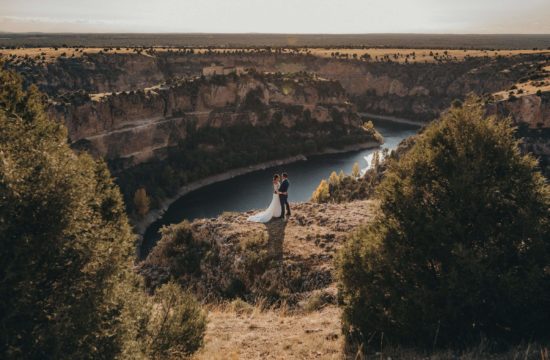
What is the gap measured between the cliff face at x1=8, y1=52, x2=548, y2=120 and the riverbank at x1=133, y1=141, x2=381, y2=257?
114 feet

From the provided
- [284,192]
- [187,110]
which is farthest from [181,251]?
[187,110]

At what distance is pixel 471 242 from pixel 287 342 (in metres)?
4.28

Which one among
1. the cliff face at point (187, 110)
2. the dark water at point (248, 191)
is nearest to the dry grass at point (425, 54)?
the cliff face at point (187, 110)

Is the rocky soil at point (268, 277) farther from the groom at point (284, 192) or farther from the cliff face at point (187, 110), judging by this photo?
the cliff face at point (187, 110)

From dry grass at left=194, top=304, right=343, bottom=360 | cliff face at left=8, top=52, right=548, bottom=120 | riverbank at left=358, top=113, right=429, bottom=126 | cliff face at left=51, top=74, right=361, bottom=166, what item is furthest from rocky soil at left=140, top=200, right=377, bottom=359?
riverbank at left=358, top=113, right=429, bottom=126

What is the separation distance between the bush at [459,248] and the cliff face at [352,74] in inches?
3207

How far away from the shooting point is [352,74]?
142 meters

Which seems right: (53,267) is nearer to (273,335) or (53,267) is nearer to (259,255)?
(273,335)

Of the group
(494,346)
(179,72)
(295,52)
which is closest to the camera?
(494,346)

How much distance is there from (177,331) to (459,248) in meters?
5.54

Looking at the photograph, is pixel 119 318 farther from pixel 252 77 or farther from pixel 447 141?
pixel 252 77

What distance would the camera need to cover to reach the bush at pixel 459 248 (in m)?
7.83

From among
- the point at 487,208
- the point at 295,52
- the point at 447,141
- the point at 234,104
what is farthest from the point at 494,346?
the point at 295,52

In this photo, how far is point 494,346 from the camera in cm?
773
